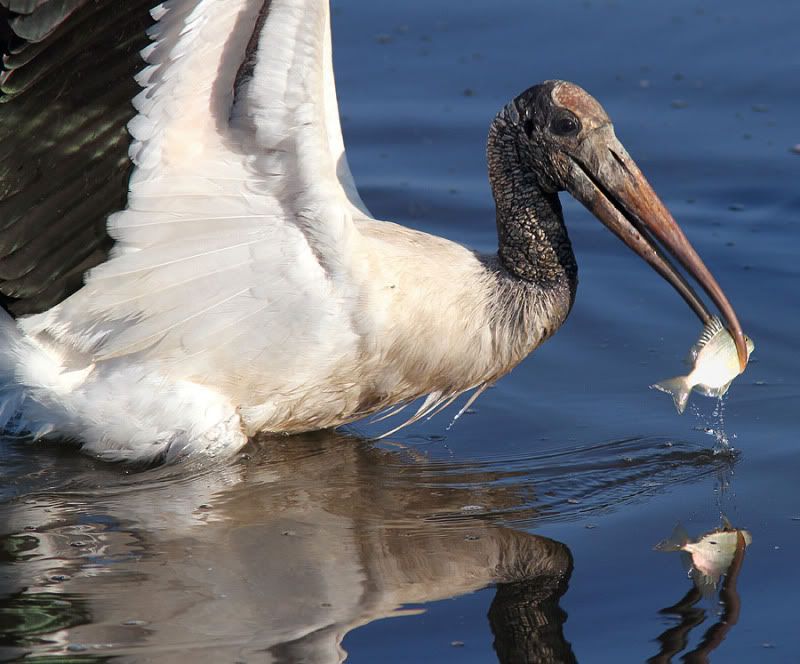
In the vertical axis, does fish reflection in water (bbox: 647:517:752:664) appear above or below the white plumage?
below

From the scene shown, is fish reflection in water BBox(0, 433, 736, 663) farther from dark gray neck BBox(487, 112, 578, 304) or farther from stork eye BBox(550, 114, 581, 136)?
stork eye BBox(550, 114, 581, 136)

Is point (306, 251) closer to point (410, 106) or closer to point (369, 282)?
point (369, 282)

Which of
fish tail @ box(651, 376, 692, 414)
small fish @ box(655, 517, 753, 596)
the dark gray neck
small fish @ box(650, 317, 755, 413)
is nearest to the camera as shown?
small fish @ box(655, 517, 753, 596)

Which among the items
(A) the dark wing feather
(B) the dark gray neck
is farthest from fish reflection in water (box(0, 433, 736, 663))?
(A) the dark wing feather

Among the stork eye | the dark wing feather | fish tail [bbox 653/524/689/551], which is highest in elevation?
the dark wing feather

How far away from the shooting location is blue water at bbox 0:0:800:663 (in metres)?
5.45

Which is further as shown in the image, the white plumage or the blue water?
the white plumage

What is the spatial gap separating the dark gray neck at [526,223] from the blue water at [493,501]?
764 millimetres

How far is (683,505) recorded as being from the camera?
647cm

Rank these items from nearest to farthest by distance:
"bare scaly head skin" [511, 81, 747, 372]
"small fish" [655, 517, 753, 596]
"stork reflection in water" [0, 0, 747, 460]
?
"small fish" [655, 517, 753, 596]
"stork reflection in water" [0, 0, 747, 460]
"bare scaly head skin" [511, 81, 747, 372]

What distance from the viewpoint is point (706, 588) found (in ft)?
18.9

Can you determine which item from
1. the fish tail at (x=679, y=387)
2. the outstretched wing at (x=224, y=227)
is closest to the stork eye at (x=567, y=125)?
the outstretched wing at (x=224, y=227)

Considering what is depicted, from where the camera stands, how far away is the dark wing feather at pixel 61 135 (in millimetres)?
6055

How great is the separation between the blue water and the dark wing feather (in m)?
0.98
